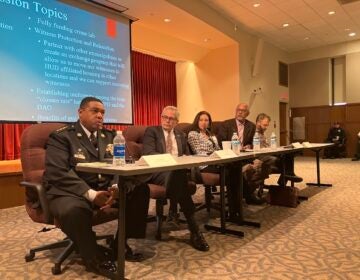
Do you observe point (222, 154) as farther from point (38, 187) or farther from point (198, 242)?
point (38, 187)

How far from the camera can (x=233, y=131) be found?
143 inches

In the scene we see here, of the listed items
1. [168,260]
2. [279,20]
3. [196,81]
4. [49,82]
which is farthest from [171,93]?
[168,260]

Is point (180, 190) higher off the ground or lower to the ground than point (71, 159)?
lower

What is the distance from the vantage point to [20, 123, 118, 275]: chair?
182 centimetres

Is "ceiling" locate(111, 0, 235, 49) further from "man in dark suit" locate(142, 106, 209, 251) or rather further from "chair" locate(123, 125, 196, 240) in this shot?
"man in dark suit" locate(142, 106, 209, 251)

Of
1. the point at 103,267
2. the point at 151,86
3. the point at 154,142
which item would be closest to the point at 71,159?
the point at 103,267

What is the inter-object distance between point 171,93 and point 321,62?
4.90 metres

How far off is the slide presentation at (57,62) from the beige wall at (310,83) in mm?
6891

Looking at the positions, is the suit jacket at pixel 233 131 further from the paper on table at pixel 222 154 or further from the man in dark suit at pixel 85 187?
the man in dark suit at pixel 85 187

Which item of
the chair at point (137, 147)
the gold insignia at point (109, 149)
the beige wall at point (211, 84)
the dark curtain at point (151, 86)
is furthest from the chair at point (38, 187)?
the beige wall at point (211, 84)

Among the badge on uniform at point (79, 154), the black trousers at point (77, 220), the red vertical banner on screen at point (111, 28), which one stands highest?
the red vertical banner on screen at point (111, 28)

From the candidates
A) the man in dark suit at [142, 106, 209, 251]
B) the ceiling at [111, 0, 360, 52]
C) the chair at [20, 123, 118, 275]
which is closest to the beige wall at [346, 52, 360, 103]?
the ceiling at [111, 0, 360, 52]

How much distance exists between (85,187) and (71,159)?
0.71 feet

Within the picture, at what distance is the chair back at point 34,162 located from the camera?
6.28 feet
